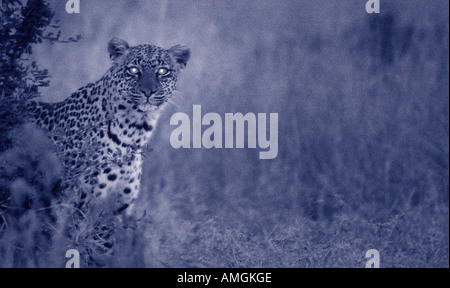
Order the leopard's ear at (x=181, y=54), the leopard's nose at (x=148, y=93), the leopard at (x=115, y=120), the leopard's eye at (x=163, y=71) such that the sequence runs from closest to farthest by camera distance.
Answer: the leopard at (x=115, y=120) → the leopard's nose at (x=148, y=93) → the leopard's eye at (x=163, y=71) → the leopard's ear at (x=181, y=54)

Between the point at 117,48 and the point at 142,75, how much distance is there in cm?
37

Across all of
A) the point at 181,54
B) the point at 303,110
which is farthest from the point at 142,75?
the point at 303,110

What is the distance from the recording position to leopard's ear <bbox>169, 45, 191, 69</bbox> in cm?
650

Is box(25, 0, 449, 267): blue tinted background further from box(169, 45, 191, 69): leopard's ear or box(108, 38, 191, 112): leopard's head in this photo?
box(108, 38, 191, 112): leopard's head

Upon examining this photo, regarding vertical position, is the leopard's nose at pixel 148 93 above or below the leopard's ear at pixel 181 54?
below

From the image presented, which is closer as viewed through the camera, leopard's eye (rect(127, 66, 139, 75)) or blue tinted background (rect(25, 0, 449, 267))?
leopard's eye (rect(127, 66, 139, 75))

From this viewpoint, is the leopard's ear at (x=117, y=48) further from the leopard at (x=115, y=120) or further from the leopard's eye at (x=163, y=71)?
the leopard's eye at (x=163, y=71)

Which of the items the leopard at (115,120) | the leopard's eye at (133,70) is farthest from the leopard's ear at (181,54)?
the leopard's eye at (133,70)

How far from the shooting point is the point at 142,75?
6.24 metres

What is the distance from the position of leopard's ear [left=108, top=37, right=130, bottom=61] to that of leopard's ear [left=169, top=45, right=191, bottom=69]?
1.27 ft

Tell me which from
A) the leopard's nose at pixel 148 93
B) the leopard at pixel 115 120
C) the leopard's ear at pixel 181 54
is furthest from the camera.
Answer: the leopard's ear at pixel 181 54

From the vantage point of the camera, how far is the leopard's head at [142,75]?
6.19 m

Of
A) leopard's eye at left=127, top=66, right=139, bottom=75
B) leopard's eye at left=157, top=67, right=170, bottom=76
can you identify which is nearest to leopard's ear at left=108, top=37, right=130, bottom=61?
leopard's eye at left=127, top=66, right=139, bottom=75

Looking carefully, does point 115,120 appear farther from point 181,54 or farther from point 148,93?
point 181,54
